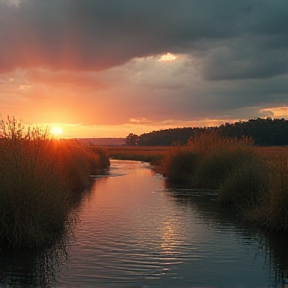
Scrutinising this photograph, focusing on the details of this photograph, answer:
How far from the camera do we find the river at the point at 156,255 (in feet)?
28.7

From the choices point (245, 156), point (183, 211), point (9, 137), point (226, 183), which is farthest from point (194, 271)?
point (245, 156)

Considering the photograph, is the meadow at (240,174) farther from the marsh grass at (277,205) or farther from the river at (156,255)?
the river at (156,255)

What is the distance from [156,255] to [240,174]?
27.7 feet

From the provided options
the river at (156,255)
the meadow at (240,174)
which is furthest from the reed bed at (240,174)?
the river at (156,255)

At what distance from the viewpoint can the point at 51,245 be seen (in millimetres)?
11266

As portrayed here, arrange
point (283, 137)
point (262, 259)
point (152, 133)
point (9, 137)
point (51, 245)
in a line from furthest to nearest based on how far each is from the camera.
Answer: point (152, 133) < point (283, 137) < point (9, 137) < point (51, 245) < point (262, 259)

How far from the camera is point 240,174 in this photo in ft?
59.1

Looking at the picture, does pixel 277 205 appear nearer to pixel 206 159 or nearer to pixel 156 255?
pixel 156 255

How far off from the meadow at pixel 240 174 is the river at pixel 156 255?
71cm

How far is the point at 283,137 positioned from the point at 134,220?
81.7 meters

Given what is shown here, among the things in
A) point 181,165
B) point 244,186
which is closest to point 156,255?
point 244,186

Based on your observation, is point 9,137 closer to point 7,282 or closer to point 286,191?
point 7,282

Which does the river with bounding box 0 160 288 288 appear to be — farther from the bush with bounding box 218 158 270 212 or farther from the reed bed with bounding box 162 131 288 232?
the bush with bounding box 218 158 270 212

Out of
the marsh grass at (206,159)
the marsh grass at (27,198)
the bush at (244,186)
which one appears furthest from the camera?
the marsh grass at (206,159)
